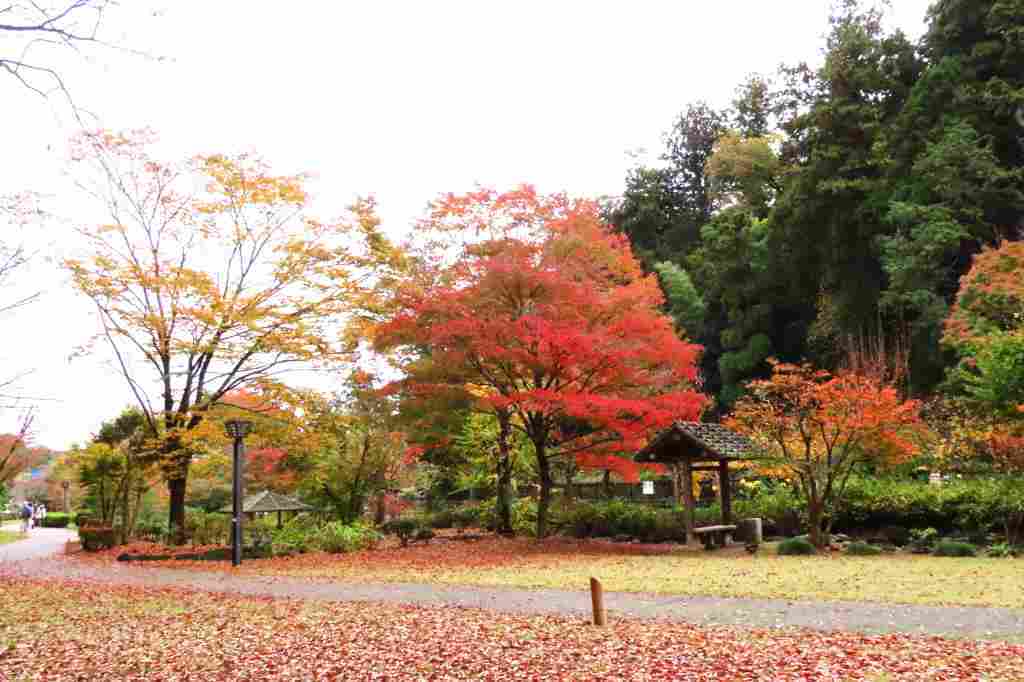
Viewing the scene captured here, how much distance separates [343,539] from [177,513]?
551 centimetres

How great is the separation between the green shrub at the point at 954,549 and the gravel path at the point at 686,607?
688cm

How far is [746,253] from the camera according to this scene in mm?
35281

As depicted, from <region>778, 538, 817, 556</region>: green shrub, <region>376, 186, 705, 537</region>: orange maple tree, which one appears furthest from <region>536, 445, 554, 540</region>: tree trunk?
<region>778, 538, 817, 556</region>: green shrub

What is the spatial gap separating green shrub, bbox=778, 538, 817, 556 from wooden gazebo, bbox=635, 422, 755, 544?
221 centimetres

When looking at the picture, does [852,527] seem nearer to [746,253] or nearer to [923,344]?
[923,344]

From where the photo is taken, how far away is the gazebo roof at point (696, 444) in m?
17.4

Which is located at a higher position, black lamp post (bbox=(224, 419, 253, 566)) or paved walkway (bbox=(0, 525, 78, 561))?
black lamp post (bbox=(224, 419, 253, 566))

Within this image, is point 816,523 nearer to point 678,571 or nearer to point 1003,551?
point 1003,551

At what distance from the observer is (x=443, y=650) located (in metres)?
7.29

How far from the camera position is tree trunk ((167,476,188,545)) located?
21.0 m

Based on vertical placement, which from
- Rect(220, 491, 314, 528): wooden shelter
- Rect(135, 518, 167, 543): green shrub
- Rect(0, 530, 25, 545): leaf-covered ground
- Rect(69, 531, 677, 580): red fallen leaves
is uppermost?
Rect(220, 491, 314, 528): wooden shelter

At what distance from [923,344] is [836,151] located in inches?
313

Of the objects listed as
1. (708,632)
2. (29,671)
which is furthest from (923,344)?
(29,671)

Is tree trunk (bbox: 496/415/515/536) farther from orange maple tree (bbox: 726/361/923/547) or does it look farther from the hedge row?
orange maple tree (bbox: 726/361/923/547)
